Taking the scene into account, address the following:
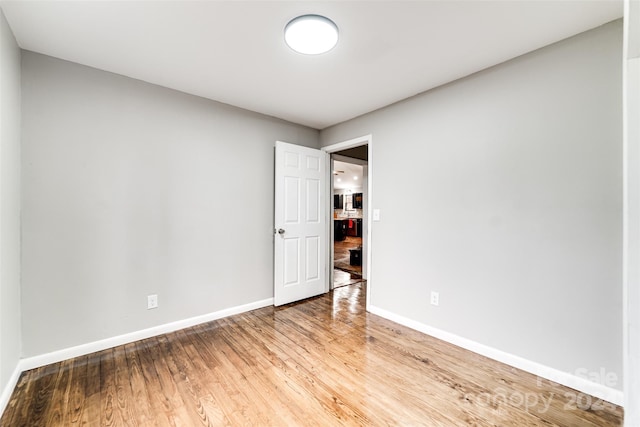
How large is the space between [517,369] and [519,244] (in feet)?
3.00

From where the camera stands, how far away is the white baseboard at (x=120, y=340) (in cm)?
192

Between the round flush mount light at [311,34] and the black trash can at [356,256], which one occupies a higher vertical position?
the round flush mount light at [311,34]

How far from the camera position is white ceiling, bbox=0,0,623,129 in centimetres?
152

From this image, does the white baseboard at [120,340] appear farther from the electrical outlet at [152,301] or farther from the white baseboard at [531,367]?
the white baseboard at [531,367]

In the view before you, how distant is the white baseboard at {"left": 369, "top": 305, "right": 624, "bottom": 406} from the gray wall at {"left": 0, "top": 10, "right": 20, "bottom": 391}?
119 inches

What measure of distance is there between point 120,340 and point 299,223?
81.4 inches

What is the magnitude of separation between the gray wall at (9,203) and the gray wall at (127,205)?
0.11 meters

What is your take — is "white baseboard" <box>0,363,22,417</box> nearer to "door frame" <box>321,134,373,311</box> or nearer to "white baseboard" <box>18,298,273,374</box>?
"white baseboard" <box>18,298,273,374</box>

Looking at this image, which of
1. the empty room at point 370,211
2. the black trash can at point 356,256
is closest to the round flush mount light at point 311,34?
the empty room at point 370,211

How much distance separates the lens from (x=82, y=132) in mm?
2113

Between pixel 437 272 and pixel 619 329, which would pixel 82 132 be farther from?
pixel 619 329

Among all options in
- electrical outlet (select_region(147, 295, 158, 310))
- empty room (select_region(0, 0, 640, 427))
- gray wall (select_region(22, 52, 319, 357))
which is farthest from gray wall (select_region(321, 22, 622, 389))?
electrical outlet (select_region(147, 295, 158, 310))

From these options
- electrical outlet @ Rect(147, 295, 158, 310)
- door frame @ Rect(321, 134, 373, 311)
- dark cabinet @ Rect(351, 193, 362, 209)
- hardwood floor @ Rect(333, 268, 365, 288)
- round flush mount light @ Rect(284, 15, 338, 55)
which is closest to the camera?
round flush mount light @ Rect(284, 15, 338, 55)

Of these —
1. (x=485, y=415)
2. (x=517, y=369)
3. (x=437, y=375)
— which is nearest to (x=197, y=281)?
(x=437, y=375)
